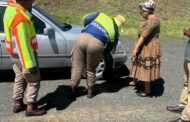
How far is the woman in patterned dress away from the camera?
7.54m

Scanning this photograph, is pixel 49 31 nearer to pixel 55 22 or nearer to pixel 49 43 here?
pixel 49 43

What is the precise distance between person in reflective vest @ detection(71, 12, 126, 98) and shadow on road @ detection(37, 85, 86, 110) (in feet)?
1.36

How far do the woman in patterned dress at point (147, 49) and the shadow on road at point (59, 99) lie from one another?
113cm

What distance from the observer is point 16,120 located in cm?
678

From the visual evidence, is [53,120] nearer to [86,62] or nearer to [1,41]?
[86,62]

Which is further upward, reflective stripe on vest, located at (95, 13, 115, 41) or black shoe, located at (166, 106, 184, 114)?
reflective stripe on vest, located at (95, 13, 115, 41)

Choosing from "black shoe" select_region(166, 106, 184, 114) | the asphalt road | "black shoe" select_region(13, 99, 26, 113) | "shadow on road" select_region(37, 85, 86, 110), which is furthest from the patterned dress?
"black shoe" select_region(13, 99, 26, 113)

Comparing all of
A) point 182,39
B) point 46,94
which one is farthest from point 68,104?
point 182,39

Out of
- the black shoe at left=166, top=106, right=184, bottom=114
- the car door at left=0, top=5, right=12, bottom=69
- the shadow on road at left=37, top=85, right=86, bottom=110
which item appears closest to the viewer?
the black shoe at left=166, top=106, right=184, bottom=114

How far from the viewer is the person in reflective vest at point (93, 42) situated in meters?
7.34

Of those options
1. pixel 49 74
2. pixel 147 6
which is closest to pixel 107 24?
pixel 147 6

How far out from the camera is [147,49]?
7742 mm

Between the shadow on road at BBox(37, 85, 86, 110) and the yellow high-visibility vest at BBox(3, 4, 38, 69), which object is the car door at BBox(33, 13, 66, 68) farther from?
the yellow high-visibility vest at BBox(3, 4, 38, 69)

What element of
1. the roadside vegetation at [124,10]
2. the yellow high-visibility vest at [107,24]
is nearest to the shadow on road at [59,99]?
the yellow high-visibility vest at [107,24]
